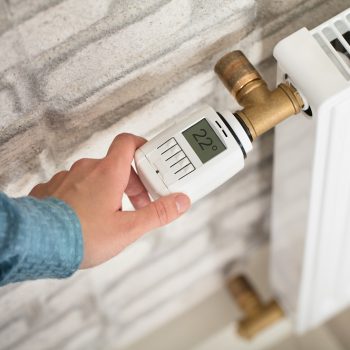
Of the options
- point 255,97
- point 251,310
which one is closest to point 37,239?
point 255,97

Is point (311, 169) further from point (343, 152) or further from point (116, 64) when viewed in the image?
point (116, 64)

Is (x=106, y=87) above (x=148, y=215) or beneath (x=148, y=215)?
above

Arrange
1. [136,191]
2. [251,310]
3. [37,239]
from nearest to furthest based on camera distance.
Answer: [37,239] → [136,191] → [251,310]

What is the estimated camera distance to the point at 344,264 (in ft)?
2.57

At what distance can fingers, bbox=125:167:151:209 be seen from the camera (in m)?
0.54

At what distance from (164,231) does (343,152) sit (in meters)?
0.27

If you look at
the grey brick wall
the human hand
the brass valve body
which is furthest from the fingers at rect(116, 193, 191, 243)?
the brass valve body

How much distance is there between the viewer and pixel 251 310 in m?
0.95

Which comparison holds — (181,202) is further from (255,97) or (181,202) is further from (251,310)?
(251,310)

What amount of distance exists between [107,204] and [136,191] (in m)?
0.08

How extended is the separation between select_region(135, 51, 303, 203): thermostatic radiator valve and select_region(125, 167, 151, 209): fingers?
0.12 ft

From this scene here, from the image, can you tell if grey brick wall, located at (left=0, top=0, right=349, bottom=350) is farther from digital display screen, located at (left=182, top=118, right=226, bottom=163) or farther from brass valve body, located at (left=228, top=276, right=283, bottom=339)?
Result: brass valve body, located at (left=228, top=276, right=283, bottom=339)

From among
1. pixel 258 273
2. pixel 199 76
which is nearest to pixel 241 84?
pixel 199 76

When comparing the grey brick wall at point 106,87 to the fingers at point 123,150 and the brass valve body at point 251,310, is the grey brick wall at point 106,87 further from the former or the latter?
the brass valve body at point 251,310
